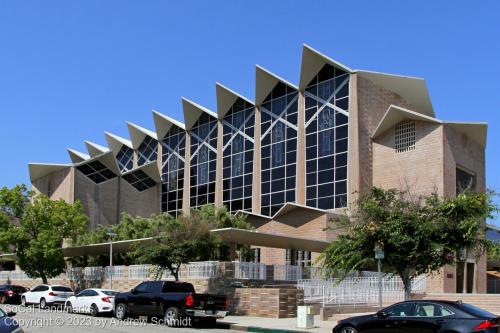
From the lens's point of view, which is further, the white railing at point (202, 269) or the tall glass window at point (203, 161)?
the tall glass window at point (203, 161)

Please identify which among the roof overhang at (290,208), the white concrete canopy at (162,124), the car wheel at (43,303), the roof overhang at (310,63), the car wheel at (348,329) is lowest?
the car wheel at (43,303)

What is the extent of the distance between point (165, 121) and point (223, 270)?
43.5 m

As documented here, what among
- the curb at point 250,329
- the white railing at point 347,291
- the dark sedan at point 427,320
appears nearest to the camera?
the dark sedan at point 427,320

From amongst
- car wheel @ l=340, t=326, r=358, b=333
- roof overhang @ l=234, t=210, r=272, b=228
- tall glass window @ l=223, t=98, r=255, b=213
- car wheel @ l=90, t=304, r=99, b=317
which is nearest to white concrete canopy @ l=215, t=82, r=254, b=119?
tall glass window @ l=223, t=98, r=255, b=213

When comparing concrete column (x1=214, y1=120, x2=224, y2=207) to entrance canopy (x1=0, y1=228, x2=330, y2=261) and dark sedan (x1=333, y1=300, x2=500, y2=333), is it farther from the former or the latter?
dark sedan (x1=333, y1=300, x2=500, y2=333)

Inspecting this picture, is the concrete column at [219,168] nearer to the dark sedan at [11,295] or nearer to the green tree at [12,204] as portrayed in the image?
the green tree at [12,204]

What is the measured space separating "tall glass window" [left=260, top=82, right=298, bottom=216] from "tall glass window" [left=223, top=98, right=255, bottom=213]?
1.95 metres

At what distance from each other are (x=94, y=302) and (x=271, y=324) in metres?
8.27

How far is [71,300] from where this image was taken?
27.7 m

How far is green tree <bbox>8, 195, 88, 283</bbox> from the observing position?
4125 centimetres

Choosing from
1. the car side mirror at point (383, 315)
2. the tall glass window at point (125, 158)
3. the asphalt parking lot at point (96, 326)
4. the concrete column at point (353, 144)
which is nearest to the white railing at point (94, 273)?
the asphalt parking lot at point (96, 326)

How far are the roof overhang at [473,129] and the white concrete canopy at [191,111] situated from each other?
27247 millimetres

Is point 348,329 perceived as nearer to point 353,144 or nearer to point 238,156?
point 353,144

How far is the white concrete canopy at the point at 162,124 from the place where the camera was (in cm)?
7014
